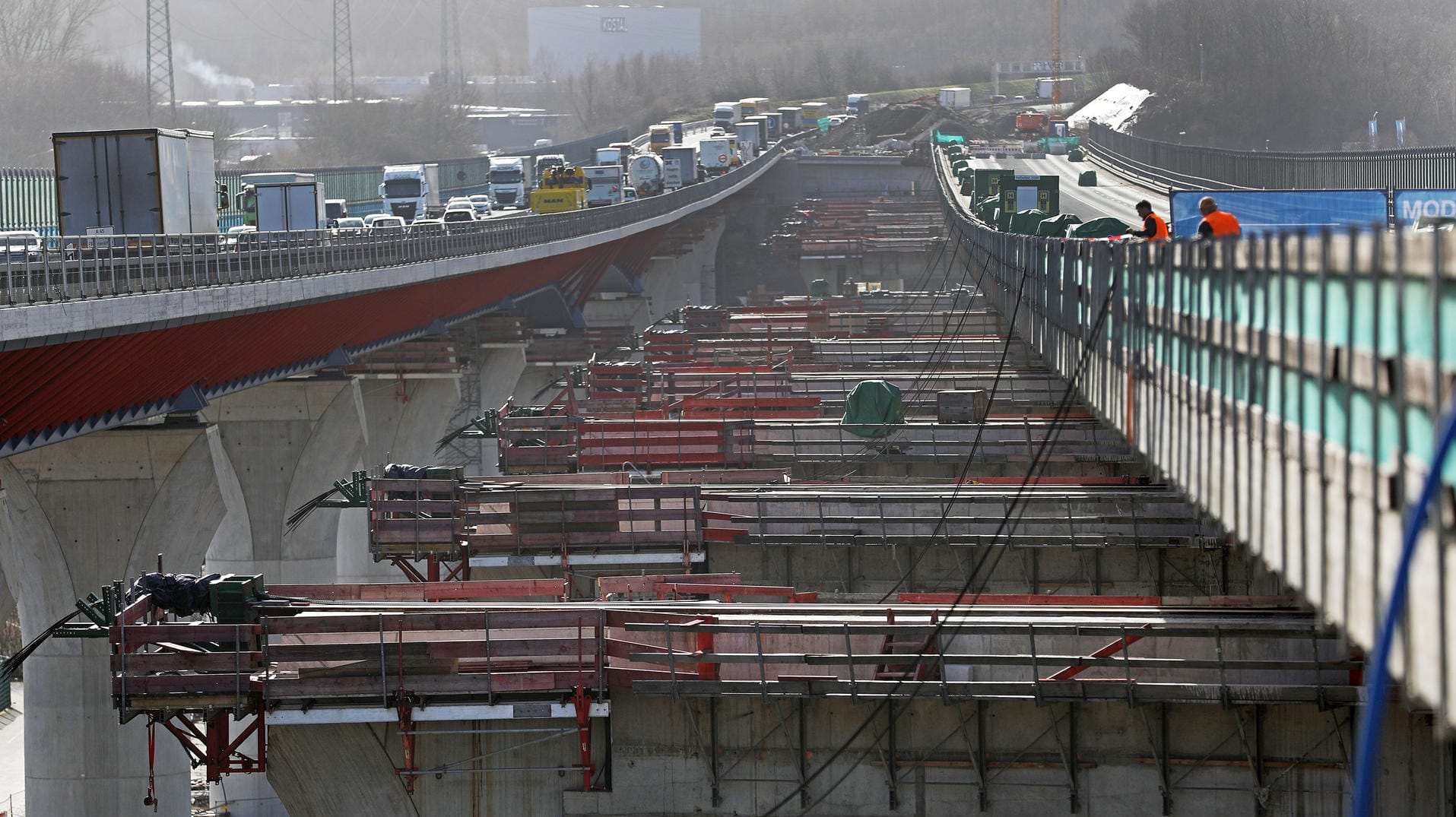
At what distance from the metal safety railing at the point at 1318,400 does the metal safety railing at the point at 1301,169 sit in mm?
35776

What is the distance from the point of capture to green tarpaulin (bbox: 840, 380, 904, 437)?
30.4 m

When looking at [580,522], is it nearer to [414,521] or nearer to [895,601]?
[414,521]

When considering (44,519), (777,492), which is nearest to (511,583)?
(777,492)

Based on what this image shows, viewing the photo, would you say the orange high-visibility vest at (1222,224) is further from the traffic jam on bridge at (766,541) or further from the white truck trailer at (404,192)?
the white truck trailer at (404,192)

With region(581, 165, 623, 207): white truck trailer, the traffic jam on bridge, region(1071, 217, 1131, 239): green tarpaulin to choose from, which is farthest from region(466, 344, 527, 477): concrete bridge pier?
region(1071, 217, 1131, 239): green tarpaulin

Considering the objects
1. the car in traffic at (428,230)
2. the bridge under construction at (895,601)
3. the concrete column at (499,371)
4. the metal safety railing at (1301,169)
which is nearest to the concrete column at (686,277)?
the metal safety railing at (1301,169)

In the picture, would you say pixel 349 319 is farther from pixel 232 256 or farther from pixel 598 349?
pixel 598 349

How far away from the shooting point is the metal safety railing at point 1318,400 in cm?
768

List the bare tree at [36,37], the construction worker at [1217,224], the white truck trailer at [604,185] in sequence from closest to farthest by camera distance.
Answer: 1. the construction worker at [1217,224]
2. the white truck trailer at [604,185]
3. the bare tree at [36,37]

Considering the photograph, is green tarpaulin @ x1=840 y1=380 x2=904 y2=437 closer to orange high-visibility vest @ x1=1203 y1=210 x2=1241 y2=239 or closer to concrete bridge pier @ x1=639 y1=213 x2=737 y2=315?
orange high-visibility vest @ x1=1203 y1=210 x2=1241 y2=239

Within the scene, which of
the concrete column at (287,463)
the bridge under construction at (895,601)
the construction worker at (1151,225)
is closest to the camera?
the bridge under construction at (895,601)

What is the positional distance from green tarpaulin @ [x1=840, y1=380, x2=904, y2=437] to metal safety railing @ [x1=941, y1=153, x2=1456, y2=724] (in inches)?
558

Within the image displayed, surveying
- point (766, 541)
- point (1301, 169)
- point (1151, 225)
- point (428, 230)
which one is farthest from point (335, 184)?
point (1151, 225)

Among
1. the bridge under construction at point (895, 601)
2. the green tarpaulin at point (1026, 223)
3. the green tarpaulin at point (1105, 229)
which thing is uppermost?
the green tarpaulin at point (1105, 229)
